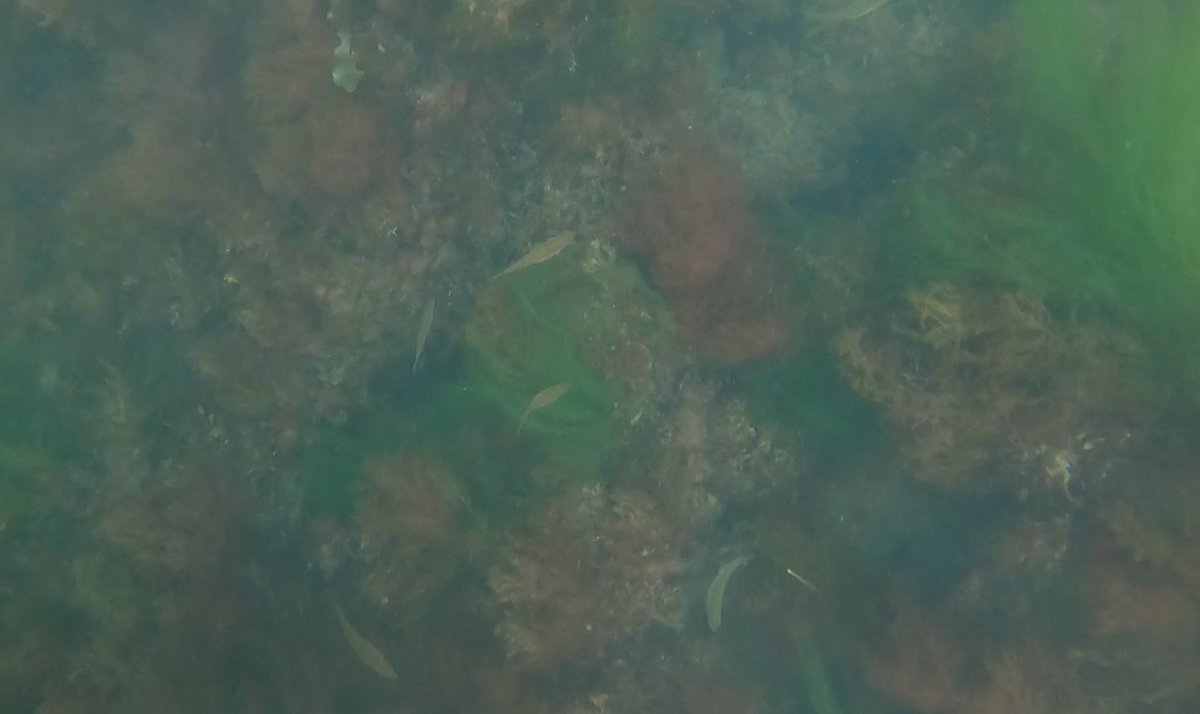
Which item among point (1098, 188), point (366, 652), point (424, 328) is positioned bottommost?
point (366, 652)

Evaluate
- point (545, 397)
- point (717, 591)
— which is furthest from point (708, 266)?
point (717, 591)

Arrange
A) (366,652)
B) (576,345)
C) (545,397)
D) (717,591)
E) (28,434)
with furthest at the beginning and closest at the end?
(28,434), (717,591), (576,345), (366,652), (545,397)

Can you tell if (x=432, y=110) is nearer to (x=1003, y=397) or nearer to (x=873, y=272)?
(x=873, y=272)

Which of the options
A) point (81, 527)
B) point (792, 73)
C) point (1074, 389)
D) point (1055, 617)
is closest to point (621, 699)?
point (1055, 617)

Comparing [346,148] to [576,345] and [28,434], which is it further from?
[28,434]

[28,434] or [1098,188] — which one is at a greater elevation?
[1098,188]

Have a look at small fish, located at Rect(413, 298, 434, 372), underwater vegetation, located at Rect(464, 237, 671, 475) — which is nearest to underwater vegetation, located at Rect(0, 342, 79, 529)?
small fish, located at Rect(413, 298, 434, 372)
